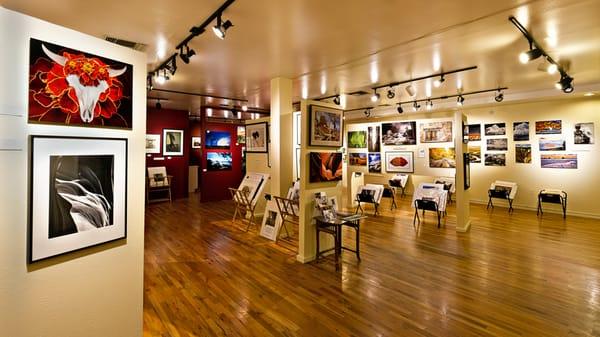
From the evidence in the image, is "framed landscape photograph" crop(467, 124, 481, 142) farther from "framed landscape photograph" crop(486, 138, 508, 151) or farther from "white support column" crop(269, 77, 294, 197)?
"white support column" crop(269, 77, 294, 197)

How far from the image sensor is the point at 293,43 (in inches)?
161

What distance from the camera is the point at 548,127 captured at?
779 cm

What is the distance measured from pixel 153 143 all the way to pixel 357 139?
A: 6.97 metres

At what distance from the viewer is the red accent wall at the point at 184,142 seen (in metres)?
9.55

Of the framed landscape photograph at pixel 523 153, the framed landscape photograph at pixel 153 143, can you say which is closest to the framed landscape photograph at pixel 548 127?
the framed landscape photograph at pixel 523 153

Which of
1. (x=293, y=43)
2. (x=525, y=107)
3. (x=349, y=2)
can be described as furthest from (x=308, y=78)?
(x=525, y=107)

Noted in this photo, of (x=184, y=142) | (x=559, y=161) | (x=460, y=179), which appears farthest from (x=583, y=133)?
(x=184, y=142)

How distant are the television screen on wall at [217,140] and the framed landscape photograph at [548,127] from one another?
961cm

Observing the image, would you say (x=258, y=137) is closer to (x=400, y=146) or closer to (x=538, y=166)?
(x=400, y=146)

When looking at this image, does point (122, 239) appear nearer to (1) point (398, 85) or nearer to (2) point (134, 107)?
(2) point (134, 107)

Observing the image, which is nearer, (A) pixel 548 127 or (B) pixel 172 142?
(A) pixel 548 127

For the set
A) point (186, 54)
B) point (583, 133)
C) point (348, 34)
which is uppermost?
point (348, 34)

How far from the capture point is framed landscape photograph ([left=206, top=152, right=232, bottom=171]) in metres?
9.67

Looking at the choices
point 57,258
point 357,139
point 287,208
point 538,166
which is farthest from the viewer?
Answer: point 357,139
